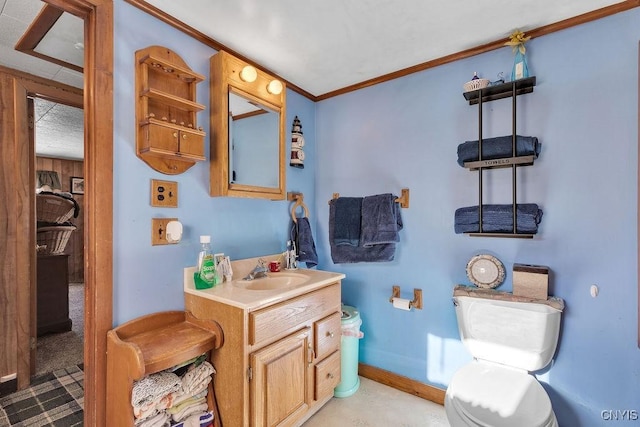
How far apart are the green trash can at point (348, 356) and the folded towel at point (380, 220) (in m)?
0.55

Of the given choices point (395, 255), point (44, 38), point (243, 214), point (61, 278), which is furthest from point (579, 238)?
point (61, 278)

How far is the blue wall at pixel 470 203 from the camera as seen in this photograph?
1.35 metres

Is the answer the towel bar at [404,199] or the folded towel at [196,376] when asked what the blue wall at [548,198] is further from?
the folded towel at [196,376]

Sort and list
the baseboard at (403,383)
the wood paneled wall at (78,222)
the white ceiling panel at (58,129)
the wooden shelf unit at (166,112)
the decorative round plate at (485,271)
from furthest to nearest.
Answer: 1. the wood paneled wall at (78,222)
2. the white ceiling panel at (58,129)
3. the baseboard at (403,383)
4. the decorative round plate at (485,271)
5. the wooden shelf unit at (166,112)

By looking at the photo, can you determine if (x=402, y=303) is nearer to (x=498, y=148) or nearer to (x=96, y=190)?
(x=498, y=148)

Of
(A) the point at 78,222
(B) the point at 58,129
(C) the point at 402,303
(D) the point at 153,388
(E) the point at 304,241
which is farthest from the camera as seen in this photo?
(A) the point at 78,222

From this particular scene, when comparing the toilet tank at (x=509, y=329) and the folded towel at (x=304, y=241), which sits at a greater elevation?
the folded towel at (x=304, y=241)

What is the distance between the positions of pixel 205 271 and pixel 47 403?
145cm

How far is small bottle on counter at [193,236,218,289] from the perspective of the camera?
1500 mm

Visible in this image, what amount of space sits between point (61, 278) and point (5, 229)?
1362 millimetres

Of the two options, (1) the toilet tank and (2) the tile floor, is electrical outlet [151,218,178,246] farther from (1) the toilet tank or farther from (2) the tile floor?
(1) the toilet tank

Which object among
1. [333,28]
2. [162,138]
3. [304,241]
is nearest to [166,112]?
[162,138]

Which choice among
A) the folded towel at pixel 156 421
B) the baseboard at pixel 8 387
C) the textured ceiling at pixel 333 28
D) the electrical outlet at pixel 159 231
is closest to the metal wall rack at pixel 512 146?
the textured ceiling at pixel 333 28

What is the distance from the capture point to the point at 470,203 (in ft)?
5.67
